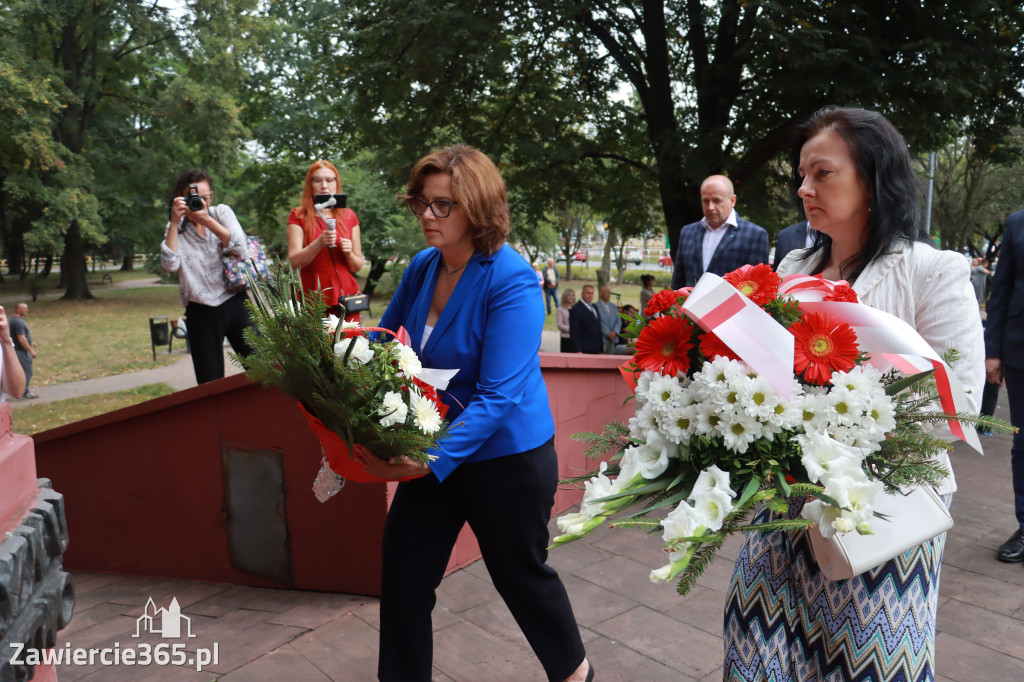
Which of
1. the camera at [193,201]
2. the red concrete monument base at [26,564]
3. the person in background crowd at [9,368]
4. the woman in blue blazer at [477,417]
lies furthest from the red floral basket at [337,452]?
the camera at [193,201]

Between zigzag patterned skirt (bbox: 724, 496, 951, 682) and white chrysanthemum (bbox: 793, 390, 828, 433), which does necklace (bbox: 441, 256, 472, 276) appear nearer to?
zigzag patterned skirt (bbox: 724, 496, 951, 682)

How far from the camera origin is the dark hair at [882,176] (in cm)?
206

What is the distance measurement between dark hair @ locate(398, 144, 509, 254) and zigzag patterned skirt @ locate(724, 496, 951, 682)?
1.21 meters

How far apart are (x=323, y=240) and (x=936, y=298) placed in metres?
3.26

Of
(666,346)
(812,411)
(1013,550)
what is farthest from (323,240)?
(1013,550)

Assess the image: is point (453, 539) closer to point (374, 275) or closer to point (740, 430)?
point (740, 430)

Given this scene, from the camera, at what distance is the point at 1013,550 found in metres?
4.36

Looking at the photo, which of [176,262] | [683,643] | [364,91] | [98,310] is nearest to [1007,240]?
[683,643]

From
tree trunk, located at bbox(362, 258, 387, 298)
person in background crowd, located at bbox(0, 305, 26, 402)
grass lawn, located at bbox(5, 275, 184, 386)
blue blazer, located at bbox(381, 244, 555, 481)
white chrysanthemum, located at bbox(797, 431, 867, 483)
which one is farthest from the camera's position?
tree trunk, located at bbox(362, 258, 387, 298)

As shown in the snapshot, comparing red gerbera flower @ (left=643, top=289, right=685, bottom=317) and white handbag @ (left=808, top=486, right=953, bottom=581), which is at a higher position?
red gerbera flower @ (left=643, top=289, right=685, bottom=317)

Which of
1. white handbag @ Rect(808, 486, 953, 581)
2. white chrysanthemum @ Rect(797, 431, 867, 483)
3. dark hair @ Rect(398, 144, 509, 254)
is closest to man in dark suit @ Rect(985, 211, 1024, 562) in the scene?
white handbag @ Rect(808, 486, 953, 581)

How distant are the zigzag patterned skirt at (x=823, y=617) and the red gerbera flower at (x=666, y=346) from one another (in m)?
0.50

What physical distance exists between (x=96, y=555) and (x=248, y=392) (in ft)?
9.14

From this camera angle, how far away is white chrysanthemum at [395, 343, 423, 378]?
2162 millimetres
